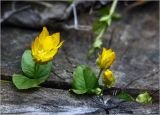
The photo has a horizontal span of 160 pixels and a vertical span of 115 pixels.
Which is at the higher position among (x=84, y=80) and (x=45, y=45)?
(x=45, y=45)

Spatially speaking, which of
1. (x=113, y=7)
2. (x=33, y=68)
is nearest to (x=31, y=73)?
(x=33, y=68)

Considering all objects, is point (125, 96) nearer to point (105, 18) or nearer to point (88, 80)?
point (88, 80)

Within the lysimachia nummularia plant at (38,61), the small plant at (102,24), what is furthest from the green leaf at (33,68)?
the small plant at (102,24)

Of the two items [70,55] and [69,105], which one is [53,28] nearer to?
[70,55]

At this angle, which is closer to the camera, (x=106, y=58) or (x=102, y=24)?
(x=106, y=58)

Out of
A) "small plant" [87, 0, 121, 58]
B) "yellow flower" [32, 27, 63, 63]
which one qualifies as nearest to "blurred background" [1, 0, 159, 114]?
"small plant" [87, 0, 121, 58]

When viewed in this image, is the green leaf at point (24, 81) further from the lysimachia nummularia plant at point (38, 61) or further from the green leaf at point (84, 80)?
the green leaf at point (84, 80)

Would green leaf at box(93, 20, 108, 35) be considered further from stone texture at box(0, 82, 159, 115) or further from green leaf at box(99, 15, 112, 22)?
stone texture at box(0, 82, 159, 115)

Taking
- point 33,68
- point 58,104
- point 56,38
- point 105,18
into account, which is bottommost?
point 58,104
